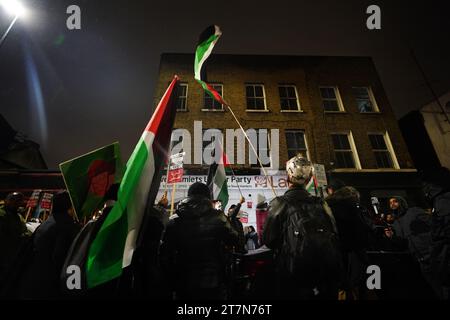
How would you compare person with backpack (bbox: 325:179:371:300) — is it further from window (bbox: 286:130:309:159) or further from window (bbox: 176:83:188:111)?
window (bbox: 176:83:188:111)

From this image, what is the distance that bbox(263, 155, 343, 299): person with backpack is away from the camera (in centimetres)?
192

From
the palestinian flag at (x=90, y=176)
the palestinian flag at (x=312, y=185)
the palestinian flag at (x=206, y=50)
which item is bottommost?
the palestinian flag at (x=90, y=176)

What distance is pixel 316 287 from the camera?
1949mm

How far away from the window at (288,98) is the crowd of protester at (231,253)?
13.0 m

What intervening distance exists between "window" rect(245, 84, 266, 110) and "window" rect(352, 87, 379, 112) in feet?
22.9

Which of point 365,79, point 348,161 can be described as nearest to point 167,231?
point 348,161

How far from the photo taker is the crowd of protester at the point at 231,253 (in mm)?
1982

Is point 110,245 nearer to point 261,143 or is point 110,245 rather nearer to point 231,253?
point 231,253

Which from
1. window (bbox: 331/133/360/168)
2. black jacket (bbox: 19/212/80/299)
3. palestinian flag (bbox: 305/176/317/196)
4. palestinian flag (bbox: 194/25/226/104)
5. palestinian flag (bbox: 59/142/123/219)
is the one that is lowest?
black jacket (bbox: 19/212/80/299)

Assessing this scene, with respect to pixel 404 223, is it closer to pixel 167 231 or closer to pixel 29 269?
pixel 167 231

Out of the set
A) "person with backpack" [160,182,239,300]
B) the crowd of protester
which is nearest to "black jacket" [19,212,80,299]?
the crowd of protester

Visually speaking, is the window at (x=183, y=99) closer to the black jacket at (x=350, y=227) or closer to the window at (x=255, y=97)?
the window at (x=255, y=97)

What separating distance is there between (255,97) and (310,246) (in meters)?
14.9

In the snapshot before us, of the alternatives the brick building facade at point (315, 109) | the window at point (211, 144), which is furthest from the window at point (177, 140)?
the window at point (211, 144)
